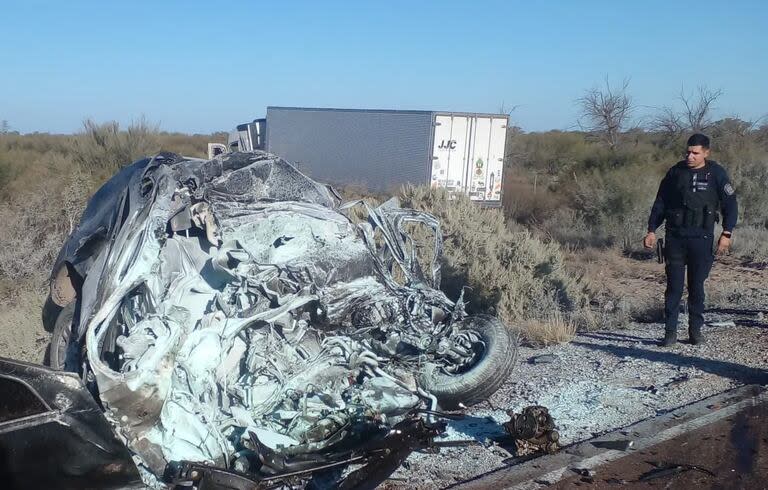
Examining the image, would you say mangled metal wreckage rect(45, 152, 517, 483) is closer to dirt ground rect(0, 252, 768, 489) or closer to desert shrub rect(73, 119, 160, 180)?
dirt ground rect(0, 252, 768, 489)

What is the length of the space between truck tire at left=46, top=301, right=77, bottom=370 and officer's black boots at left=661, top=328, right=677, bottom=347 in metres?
5.15

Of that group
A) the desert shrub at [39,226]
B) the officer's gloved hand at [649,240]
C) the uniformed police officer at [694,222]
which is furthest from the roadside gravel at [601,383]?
the desert shrub at [39,226]

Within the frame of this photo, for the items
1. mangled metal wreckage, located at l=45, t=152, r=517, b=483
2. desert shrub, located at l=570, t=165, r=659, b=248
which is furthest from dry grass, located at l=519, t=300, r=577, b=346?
desert shrub, located at l=570, t=165, r=659, b=248

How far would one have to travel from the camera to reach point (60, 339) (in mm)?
5680

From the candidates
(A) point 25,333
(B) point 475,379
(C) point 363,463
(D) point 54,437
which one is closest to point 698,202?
(B) point 475,379

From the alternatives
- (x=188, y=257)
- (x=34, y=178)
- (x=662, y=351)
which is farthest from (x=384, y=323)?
(x=34, y=178)

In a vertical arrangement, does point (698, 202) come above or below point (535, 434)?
above

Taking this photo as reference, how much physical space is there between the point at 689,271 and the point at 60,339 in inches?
216

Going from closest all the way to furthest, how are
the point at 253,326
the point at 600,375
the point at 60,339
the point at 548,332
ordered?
the point at 253,326 < the point at 60,339 < the point at 600,375 < the point at 548,332

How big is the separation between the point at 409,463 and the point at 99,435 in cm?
199

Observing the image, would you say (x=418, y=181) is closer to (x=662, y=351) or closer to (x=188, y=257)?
(x=662, y=351)

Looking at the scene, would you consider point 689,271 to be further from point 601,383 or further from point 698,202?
point 601,383

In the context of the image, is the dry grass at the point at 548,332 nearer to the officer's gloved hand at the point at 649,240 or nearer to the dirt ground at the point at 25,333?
the officer's gloved hand at the point at 649,240

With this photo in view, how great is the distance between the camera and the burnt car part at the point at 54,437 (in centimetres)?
342
